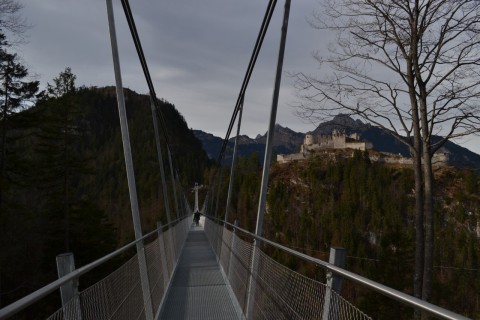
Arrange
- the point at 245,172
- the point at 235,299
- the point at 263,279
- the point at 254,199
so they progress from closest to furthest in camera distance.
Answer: the point at 263,279 → the point at 235,299 → the point at 254,199 → the point at 245,172

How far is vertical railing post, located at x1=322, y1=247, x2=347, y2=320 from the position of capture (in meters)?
2.16

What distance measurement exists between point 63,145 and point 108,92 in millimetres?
170563

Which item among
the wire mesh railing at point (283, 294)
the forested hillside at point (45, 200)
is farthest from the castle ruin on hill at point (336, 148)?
the wire mesh railing at point (283, 294)

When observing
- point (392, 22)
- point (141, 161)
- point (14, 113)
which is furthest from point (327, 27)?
point (141, 161)

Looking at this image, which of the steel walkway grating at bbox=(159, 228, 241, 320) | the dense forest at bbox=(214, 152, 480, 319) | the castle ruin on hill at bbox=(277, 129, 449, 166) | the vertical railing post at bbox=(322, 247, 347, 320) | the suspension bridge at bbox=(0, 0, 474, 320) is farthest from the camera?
the castle ruin on hill at bbox=(277, 129, 449, 166)

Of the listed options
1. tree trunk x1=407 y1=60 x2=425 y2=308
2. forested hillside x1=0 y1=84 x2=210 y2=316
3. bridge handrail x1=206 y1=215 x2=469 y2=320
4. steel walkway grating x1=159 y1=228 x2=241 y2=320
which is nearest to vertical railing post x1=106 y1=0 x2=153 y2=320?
steel walkway grating x1=159 y1=228 x2=241 y2=320

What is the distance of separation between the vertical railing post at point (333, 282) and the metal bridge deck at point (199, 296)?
134 inches

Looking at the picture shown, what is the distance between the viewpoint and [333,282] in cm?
217

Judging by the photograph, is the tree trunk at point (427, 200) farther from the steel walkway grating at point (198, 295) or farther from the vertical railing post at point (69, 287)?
the vertical railing post at point (69, 287)

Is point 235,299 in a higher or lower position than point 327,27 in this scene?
lower

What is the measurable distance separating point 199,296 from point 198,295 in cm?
7

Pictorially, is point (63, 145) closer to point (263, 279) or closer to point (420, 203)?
point (420, 203)

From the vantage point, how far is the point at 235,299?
627 cm

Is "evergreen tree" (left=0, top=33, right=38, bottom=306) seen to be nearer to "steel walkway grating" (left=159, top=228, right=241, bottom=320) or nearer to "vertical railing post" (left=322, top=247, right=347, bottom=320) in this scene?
"steel walkway grating" (left=159, top=228, right=241, bottom=320)
